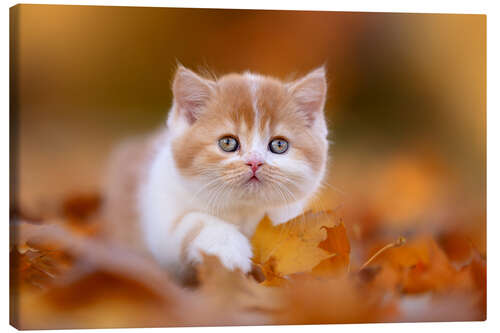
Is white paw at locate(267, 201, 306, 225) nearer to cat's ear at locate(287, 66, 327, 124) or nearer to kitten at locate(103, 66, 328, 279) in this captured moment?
kitten at locate(103, 66, 328, 279)

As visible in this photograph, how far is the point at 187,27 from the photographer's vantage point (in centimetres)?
304

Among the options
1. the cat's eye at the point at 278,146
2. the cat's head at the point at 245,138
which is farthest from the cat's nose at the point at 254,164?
the cat's eye at the point at 278,146

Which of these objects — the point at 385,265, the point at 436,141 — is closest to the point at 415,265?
the point at 385,265

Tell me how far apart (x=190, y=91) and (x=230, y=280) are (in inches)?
31.9

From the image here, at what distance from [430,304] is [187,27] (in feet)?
5.45

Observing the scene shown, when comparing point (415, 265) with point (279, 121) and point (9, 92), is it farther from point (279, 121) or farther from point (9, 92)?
point (9, 92)

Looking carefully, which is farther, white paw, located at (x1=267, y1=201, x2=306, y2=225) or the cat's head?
white paw, located at (x1=267, y1=201, x2=306, y2=225)

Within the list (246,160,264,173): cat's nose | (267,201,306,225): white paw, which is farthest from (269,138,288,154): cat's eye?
(267,201,306,225): white paw

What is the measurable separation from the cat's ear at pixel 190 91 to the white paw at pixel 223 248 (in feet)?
1.62

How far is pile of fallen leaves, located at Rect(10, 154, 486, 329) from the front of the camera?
2.91 meters

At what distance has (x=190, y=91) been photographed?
2943 millimetres

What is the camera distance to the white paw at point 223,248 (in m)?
2.87

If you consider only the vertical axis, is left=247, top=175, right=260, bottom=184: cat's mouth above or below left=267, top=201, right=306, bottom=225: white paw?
above

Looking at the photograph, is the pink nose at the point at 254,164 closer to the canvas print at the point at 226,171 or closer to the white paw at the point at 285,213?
the canvas print at the point at 226,171
